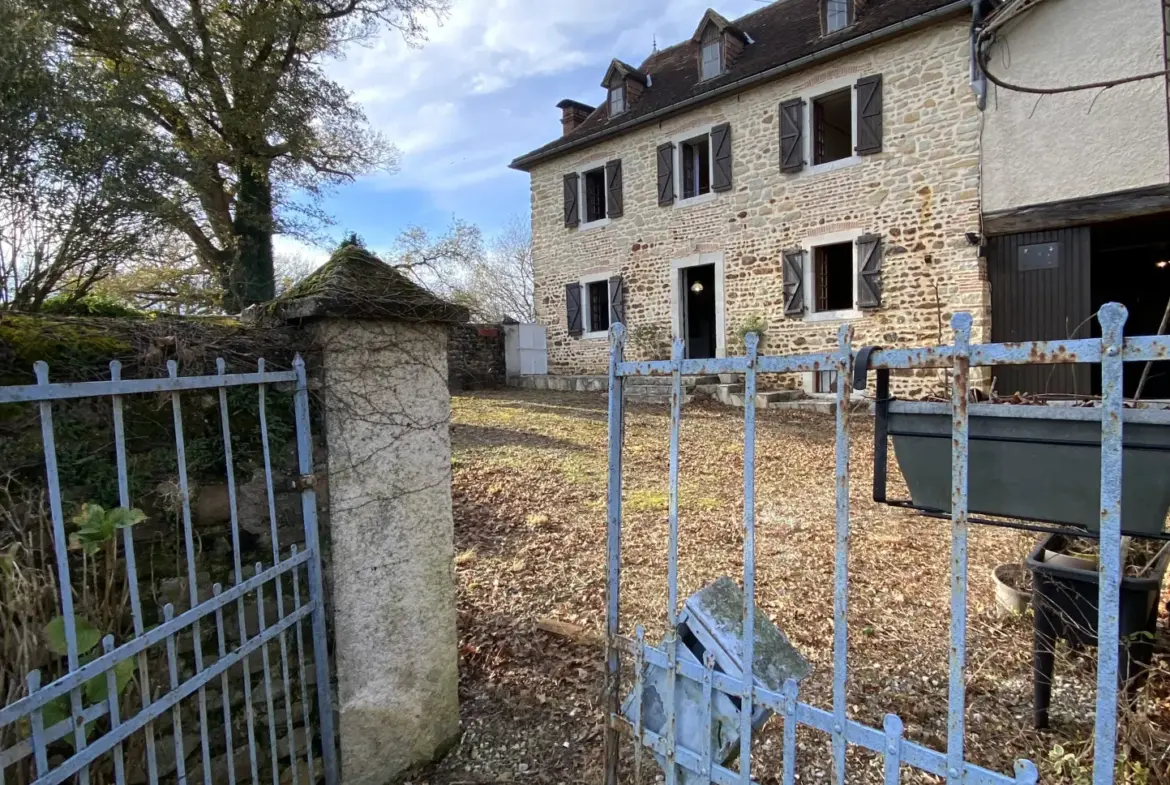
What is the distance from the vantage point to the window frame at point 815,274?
1029cm

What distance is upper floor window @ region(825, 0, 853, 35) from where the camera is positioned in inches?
408

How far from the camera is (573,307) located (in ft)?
46.6

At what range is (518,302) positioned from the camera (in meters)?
31.4

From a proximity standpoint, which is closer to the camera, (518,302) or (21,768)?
(21,768)

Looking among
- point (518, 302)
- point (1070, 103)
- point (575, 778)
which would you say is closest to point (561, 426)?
point (575, 778)

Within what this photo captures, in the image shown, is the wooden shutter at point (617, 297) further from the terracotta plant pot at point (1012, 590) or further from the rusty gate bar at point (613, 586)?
the rusty gate bar at point (613, 586)

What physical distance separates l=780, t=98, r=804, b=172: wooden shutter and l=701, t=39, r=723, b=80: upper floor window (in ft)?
6.84

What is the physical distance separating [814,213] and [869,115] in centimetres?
168

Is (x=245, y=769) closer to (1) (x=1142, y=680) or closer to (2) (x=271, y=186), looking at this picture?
(1) (x=1142, y=680)

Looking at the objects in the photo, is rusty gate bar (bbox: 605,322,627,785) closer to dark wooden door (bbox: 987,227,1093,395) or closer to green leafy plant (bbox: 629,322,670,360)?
dark wooden door (bbox: 987,227,1093,395)

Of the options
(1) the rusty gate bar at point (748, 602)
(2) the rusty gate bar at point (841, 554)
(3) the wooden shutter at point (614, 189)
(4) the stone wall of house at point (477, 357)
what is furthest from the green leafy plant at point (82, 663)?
(3) the wooden shutter at point (614, 189)

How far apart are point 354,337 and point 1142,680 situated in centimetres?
300

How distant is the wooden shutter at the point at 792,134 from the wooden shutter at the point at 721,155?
1.08 m

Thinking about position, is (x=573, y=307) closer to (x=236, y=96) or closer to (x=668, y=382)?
(x=668, y=382)
